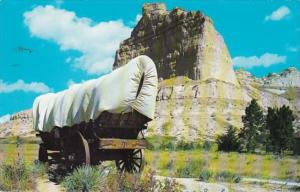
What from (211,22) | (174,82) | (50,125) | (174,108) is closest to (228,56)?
(211,22)

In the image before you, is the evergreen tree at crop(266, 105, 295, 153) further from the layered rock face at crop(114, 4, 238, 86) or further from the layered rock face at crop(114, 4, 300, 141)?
the layered rock face at crop(114, 4, 238, 86)

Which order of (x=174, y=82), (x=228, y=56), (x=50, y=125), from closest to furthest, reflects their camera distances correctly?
1. (x=50, y=125)
2. (x=174, y=82)
3. (x=228, y=56)

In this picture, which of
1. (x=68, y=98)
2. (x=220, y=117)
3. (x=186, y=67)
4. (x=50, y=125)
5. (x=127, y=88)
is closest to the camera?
(x=127, y=88)

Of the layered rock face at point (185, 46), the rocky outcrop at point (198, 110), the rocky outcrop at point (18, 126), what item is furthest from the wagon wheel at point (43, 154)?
the layered rock face at point (185, 46)

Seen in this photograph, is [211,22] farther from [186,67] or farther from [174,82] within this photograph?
[174,82]

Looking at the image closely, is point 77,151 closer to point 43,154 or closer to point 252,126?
point 43,154

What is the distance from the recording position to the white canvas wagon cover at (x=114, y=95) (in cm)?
1238

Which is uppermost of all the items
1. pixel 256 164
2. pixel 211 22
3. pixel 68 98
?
pixel 211 22

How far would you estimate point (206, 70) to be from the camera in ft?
454

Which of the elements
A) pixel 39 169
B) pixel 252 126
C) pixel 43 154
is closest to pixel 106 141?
pixel 39 169

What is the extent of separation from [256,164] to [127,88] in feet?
64.7

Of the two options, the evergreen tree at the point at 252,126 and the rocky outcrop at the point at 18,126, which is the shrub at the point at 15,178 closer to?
the evergreen tree at the point at 252,126

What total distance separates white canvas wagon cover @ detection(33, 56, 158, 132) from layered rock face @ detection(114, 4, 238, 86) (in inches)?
4864

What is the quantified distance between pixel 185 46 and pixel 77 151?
136 metres
